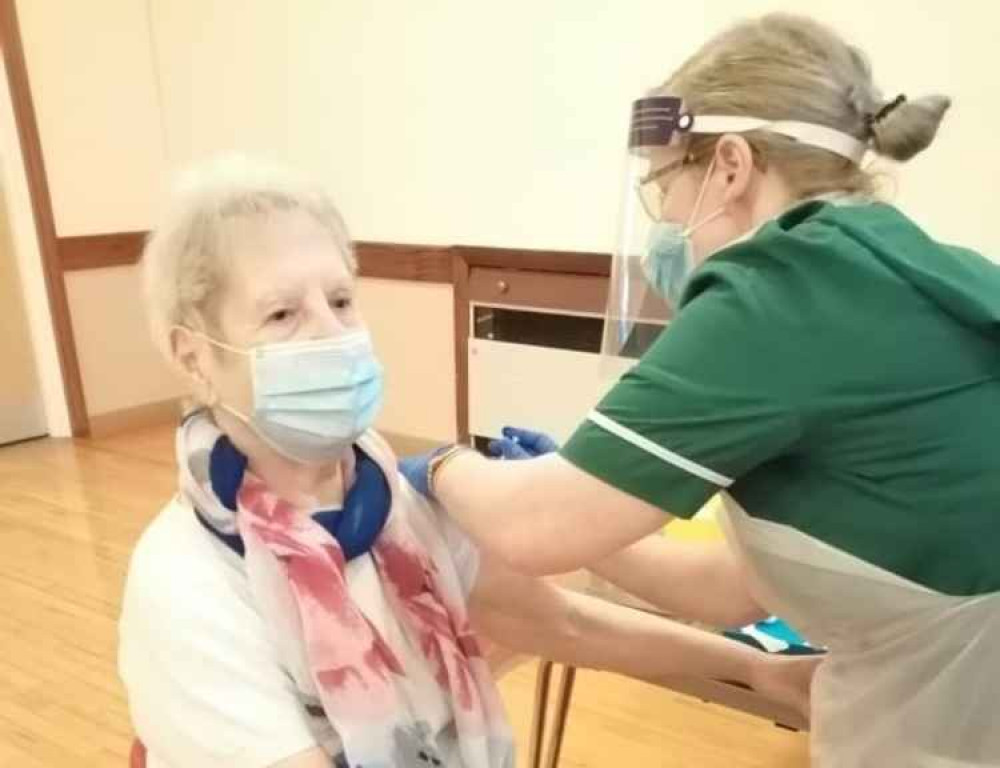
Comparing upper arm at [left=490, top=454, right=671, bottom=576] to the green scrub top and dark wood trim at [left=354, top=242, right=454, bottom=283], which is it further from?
dark wood trim at [left=354, top=242, right=454, bottom=283]

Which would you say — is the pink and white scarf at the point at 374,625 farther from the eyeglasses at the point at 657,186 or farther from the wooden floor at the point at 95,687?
the wooden floor at the point at 95,687

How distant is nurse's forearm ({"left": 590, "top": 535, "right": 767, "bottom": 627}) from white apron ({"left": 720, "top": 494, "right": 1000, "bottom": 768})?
0.24 m

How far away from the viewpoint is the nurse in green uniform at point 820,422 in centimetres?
87

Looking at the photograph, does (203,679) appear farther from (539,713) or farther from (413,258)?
(413,258)

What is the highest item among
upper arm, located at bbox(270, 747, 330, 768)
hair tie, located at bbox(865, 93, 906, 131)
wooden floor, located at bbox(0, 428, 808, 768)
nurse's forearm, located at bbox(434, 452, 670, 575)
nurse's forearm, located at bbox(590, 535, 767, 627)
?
hair tie, located at bbox(865, 93, 906, 131)

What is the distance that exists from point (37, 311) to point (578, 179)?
108 inches

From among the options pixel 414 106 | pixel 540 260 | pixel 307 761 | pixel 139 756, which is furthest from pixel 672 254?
pixel 414 106

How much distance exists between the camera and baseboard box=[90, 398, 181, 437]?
498 cm

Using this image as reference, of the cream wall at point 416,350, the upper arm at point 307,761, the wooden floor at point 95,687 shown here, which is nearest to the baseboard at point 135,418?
the wooden floor at point 95,687

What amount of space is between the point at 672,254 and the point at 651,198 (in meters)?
0.08

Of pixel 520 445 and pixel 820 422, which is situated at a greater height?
pixel 820 422

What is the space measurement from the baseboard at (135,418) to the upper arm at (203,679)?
405cm

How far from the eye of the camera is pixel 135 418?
5.16 metres

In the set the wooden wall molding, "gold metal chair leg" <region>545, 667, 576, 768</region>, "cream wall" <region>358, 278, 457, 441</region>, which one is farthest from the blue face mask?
"cream wall" <region>358, 278, 457, 441</region>
